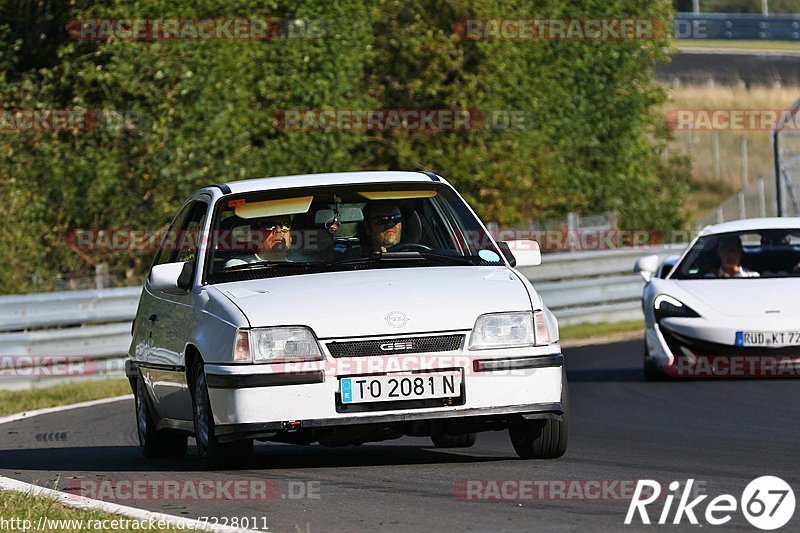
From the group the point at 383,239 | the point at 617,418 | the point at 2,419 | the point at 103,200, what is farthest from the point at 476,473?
the point at 103,200

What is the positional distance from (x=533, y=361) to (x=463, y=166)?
2292 centimetres

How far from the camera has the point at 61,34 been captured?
2703 cm

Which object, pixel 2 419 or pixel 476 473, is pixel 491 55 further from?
pixel 476 473

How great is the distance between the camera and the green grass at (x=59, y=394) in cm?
1549

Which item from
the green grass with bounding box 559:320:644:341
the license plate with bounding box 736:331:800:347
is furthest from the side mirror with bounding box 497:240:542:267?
the green grass with bounding box 559:320:644:341

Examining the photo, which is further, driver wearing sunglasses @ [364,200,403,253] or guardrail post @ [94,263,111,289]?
guardrail post @ [94,263,111,289]

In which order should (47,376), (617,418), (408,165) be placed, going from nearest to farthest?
(617,418) → (47,376) → (408,165)

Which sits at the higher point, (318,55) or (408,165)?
(318,55)

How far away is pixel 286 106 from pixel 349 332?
65.2ft

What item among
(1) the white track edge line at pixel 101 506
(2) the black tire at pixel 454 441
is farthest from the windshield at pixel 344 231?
(1) the white track edge line at pixel 101 506

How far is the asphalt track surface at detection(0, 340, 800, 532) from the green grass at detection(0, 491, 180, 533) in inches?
13.9

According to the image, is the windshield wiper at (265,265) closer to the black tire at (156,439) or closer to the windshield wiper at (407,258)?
the windshield wiper at (407,258)

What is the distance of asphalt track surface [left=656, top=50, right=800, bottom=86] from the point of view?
60406 mm

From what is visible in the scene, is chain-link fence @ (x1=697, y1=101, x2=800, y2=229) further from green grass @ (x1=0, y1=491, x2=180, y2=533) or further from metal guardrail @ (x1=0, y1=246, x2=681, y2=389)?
green grass @ (x1=0, y1=491, x2=180, y2=533)
